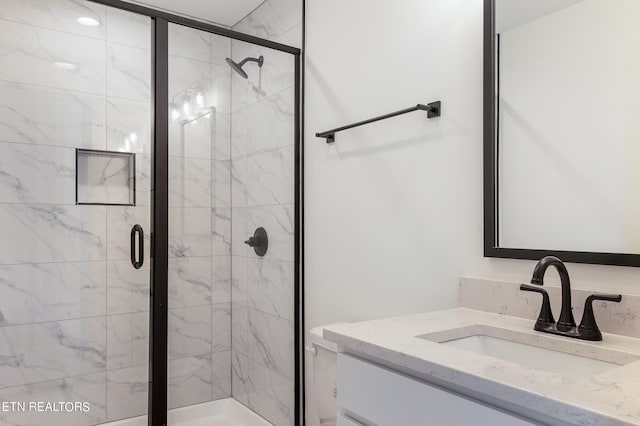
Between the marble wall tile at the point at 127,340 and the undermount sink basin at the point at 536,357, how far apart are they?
1.44m

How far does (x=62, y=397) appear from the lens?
2.12 meters

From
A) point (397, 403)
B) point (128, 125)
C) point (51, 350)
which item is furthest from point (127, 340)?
point (397, 403)

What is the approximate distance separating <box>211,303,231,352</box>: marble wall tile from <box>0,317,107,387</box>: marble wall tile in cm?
52

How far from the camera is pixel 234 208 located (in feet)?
7.27

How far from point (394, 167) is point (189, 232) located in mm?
959

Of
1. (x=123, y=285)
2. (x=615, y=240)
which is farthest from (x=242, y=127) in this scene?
(x=615, y=240)

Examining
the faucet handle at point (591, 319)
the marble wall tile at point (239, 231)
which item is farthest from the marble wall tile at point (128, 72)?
the faucet handle at point (591, 319)

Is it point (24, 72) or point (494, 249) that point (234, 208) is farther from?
point (494, 249)

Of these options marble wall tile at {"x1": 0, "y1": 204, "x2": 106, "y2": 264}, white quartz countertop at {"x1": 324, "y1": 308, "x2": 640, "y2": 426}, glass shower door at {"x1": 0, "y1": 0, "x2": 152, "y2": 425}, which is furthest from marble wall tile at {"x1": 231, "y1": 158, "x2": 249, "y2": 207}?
white quartz countertop at {"x1": 324, "y1": 308, "x2": 640, "y2": 426}

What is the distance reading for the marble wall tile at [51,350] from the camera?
6.78 ft

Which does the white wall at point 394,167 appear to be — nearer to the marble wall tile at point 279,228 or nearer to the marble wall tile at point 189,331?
the marble wall tile at point 279,228

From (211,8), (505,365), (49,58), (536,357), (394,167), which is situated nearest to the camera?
(505,365)

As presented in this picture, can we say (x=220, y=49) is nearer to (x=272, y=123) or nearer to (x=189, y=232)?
(x=272, y=123)

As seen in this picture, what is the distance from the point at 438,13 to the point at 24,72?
1781 mm
